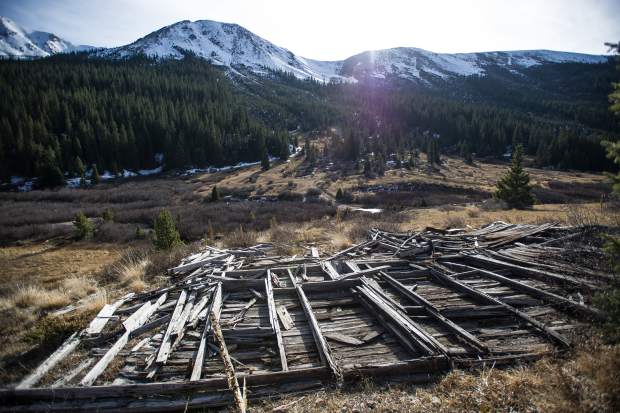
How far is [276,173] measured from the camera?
76250 millimetres

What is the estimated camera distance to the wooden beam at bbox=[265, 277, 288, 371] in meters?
6.05

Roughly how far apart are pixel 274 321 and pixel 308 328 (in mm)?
871

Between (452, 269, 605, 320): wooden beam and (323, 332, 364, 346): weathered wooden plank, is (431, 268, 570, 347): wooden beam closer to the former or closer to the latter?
(452, 269, 605, 320): wooden beam

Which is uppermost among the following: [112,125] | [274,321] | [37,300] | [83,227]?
[112,125]

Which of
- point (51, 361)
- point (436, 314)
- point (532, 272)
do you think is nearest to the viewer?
point (51, 361)

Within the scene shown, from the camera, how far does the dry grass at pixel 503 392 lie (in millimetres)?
4391

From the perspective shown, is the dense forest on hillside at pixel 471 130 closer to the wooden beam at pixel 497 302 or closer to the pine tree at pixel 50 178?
the pine tree at pixel 50 178

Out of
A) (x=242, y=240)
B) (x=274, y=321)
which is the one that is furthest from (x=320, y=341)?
(x=242, y=240)

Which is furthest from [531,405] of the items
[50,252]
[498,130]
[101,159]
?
[498,130]

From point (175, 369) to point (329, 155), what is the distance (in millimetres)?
90379

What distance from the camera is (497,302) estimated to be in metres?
7.82

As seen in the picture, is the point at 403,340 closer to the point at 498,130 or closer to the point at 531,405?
the point at 531,405

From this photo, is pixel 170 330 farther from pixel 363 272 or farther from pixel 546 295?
pixel 546 295

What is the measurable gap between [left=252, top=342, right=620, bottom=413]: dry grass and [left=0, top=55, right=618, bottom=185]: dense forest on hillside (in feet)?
281
